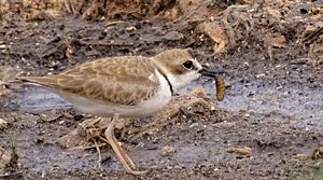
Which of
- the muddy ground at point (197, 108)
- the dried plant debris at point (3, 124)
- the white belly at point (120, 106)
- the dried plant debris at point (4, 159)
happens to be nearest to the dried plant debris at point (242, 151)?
the muddy ground at point (197, 108)

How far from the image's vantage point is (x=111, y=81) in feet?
26.9

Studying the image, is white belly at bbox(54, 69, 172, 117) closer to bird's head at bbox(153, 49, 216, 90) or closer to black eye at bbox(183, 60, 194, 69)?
bird's head at bbox(153, 49, 216, 90)

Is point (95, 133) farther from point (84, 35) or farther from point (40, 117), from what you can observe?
point (84, 35)

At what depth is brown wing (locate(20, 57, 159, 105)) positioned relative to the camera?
26.5 feet

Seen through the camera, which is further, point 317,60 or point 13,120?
point 317,60

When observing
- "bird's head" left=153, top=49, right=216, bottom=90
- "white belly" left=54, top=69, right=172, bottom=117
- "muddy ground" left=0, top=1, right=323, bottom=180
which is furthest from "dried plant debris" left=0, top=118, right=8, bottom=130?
"bird's head" left=153, top=49, right=216, bottom=90

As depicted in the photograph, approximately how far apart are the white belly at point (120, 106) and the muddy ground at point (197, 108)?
525mm

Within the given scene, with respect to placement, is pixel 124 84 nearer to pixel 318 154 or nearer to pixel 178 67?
pixel 178 67

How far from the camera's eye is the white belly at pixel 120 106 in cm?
811

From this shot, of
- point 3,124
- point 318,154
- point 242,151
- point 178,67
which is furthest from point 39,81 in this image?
point 318,154

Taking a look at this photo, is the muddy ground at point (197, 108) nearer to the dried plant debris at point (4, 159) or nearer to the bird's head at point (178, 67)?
the dried plant debris at point (4, 159)

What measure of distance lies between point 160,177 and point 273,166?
0.88 meters

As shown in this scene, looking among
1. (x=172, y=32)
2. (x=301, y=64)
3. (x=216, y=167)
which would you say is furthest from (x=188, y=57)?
(x=172, y=32)

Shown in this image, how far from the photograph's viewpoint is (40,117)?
10328 millimetres
